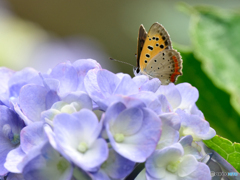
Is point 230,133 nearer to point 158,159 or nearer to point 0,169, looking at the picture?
point 158,159

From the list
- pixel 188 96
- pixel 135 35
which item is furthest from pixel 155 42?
pixel 135 35

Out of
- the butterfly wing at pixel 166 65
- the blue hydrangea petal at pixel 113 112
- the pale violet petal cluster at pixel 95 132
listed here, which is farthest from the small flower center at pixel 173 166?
the butterfly wing at pixel 166 65

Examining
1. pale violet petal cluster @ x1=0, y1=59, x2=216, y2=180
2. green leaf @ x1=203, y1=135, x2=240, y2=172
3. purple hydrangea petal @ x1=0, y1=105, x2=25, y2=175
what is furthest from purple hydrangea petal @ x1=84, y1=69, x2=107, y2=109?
green leaf @ x1=203, y1=135, x2=240, y2=172

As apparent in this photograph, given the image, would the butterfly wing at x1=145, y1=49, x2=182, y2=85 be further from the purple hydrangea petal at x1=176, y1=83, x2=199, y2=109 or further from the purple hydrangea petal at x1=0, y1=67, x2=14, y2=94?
the purple hydrangea petal at x1=0, y1=67, x2=14, y2=94

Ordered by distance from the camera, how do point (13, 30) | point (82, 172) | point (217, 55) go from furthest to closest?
point (13, 30) → point (217, 55) → point (82, 172)

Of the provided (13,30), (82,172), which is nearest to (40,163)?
(82,172)

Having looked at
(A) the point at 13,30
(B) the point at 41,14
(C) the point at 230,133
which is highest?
(C) the point at 230,133

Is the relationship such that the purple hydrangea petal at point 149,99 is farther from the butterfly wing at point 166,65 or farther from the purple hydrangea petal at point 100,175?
the butterfly wing at point 166,65
